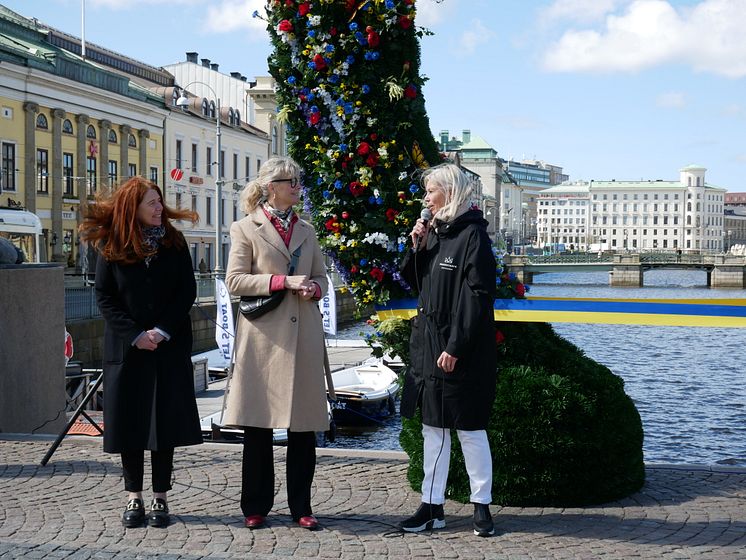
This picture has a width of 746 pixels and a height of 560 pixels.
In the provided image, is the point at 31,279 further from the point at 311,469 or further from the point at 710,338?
the point at 710,338

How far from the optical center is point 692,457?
1850 centimetres

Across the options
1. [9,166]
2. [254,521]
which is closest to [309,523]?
[254,521]

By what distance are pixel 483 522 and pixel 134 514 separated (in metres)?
1.98

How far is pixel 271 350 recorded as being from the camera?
600 cm

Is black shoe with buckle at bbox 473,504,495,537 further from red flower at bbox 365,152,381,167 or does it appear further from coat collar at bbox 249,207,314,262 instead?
red flower at bbox 365,152,381,167

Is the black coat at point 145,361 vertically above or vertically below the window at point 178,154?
below

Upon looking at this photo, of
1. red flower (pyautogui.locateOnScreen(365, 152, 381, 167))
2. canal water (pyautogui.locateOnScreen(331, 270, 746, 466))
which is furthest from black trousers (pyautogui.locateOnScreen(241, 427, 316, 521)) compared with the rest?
canal water (pyautogui.locateOnScreen(331, 270, 746, 466))

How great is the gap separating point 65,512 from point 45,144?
42.3m

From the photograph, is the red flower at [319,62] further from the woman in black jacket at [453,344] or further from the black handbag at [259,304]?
the black handbag at [259,304]

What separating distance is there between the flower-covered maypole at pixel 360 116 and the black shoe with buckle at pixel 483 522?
1893 mm

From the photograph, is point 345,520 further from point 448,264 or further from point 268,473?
point 448,264

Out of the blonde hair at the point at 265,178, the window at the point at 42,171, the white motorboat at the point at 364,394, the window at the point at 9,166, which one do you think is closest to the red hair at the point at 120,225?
the blonde hair at the point at 265,178

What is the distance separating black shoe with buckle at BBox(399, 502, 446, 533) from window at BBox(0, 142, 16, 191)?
130 ft

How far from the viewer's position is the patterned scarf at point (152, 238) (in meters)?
6.20
